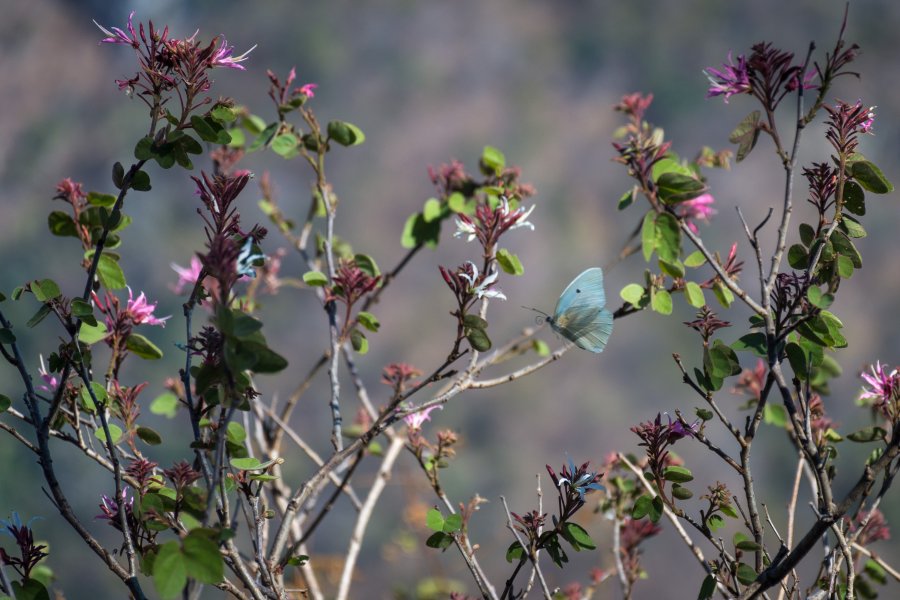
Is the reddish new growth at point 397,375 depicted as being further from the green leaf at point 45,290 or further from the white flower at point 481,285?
the green leaf at point 45,290

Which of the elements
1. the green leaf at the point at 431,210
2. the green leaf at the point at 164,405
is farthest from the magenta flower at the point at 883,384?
the green leaf at the point at 164,405

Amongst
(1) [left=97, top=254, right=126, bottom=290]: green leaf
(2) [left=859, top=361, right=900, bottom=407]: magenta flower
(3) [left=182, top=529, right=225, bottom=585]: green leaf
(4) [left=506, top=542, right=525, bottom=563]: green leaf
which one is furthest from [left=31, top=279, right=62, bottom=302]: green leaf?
(2) [left=859, top=361, right=900, bottom=407]: magenta flower

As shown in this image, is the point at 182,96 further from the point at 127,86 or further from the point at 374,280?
the point at 374,280

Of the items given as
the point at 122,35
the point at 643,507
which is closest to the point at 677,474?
the point at 643,507

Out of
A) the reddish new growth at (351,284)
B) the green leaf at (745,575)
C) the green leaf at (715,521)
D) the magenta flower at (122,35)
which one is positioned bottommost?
the green leaf at (745,575)

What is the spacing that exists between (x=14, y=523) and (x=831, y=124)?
2.07 feet

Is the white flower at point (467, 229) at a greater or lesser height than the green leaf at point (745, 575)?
greater

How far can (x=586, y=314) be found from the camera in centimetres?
64

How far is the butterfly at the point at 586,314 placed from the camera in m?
0.64

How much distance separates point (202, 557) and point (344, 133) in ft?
1.65

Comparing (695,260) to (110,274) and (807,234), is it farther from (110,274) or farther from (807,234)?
(110,274)

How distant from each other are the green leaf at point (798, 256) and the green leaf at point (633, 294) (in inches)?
5.8

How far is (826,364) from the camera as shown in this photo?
77 centimetres

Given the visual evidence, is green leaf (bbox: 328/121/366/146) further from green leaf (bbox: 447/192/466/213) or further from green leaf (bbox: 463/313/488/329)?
green leaf (bbox: 463/313/488/329)
